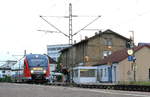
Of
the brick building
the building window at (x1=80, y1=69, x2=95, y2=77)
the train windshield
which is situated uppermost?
the brick building

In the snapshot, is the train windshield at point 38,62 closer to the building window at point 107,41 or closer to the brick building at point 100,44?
the brick building at point 100,44

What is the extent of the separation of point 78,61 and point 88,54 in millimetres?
9225

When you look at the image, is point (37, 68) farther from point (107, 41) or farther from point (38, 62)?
point (107, 41)

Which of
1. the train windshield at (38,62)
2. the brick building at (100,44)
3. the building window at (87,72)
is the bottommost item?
the building window at (87,72)

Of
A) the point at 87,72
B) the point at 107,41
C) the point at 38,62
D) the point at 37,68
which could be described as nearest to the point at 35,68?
the point at 37,68

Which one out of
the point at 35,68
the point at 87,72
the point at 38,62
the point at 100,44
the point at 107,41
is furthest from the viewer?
the point at 107,41

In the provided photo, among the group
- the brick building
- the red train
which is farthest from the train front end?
the brick building

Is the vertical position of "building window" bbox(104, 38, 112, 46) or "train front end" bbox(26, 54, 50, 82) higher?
"building window" bbox(104, 38, 112, 46)

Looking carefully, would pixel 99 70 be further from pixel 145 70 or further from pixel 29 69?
pixel 29 69

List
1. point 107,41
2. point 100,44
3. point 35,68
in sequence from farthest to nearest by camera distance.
A: point 107,41 < point 100,44 < point 35,68

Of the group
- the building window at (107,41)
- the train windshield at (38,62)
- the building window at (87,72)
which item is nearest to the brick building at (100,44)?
the building window at (107,41)

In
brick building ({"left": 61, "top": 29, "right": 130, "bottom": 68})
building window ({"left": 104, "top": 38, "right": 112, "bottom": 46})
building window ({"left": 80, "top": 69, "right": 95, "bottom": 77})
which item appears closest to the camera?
building window ({"left": 80, "top": 69, "right": 95, "bottom": 77})

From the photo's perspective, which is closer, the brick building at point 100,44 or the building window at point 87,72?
the building window at point 87,72

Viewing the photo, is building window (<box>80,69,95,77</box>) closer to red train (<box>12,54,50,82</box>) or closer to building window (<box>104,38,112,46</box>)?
red train (<box>12,54,50,82</box>)
